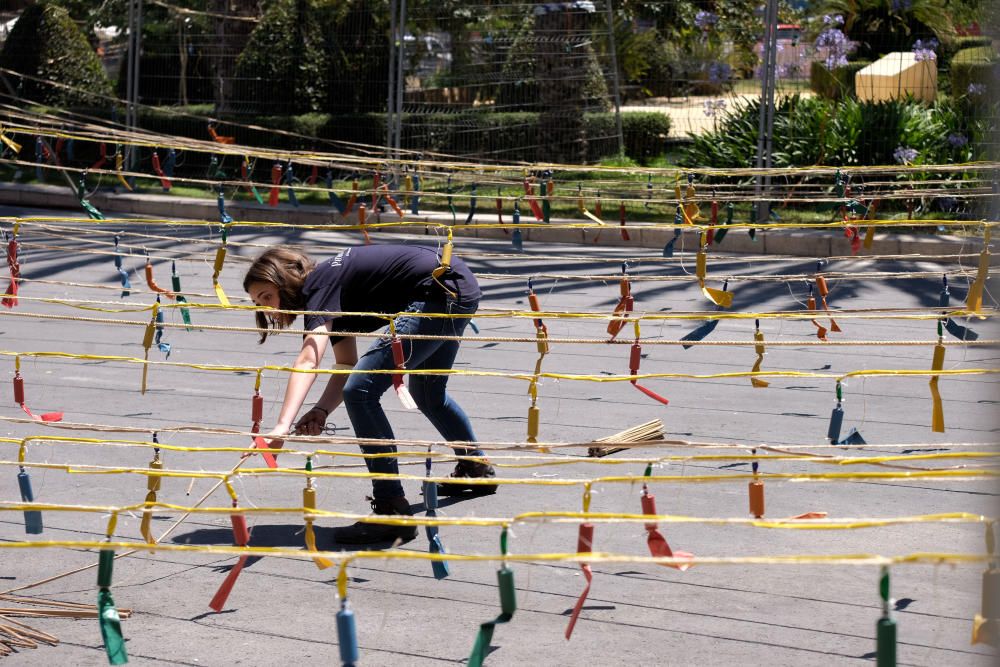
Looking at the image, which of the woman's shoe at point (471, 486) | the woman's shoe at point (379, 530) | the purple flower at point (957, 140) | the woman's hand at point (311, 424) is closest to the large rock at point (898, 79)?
the purple flower at point (957, 140)

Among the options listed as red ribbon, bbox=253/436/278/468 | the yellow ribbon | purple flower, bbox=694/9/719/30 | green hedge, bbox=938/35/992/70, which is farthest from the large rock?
red ribbon, bbox=253/436/278/468

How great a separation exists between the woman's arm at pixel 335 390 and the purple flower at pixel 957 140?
1125 centimetres

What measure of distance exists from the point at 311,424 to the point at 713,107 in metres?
12.4

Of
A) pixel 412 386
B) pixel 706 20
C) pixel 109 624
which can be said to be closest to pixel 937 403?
pixel 412 386

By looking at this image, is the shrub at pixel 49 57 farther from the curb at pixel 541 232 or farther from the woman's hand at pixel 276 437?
the woman's hand at pixel 276 437

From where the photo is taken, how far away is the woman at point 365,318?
5207 millimetres

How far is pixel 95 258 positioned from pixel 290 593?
29.7 feet

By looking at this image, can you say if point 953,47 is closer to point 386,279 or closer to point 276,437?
point 386,279

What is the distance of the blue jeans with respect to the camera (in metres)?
5.29

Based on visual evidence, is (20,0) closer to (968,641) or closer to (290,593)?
(290,593)

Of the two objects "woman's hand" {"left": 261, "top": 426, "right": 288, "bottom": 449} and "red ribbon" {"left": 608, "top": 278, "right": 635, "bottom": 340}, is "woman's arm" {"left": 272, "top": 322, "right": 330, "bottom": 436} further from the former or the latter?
"red ribbon" {"left": 608, "top": 278, "right": 635, "bottom": 340}

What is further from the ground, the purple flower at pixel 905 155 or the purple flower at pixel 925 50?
the purple flower at pixel 925 50

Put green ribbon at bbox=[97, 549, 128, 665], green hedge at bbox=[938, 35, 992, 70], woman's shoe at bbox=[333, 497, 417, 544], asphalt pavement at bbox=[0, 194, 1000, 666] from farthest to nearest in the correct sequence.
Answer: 1. green hedge at bbox=[938, 35, 992, 70]
2. woman's shoe at bbox=[333, 497, 417, 544]
3. asphalt pavement at bbox=[0, 194, 1000, 666]
4. green ribbon at bbox=[97, 549, 128, 665]

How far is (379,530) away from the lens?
209 inches
